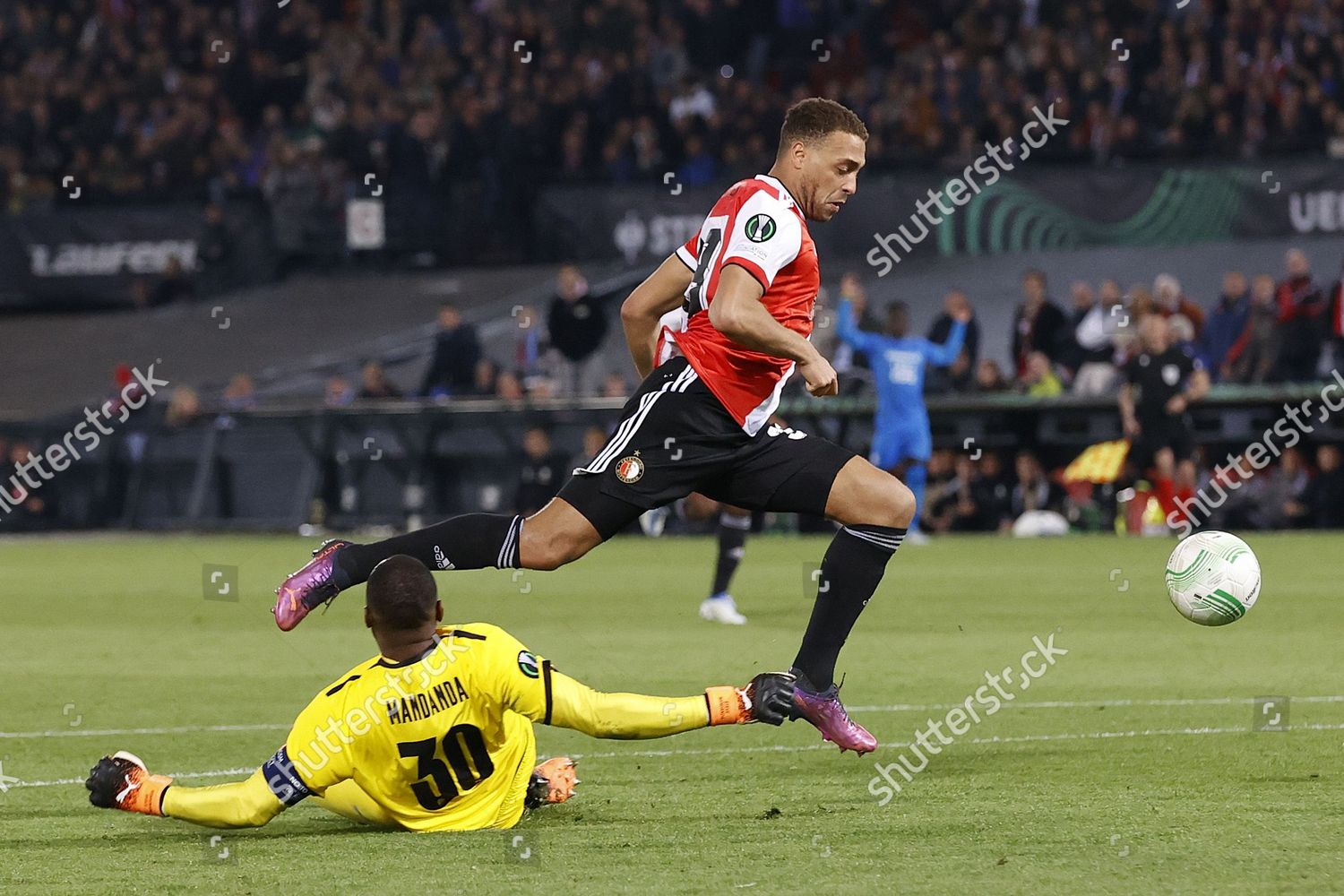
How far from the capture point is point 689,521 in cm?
2127

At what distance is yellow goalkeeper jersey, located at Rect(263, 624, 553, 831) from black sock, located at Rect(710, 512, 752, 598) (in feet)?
21.5

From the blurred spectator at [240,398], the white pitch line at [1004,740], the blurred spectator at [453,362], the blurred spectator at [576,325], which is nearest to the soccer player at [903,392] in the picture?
the blurred spectator at [576,325]

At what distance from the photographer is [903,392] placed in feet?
61.3

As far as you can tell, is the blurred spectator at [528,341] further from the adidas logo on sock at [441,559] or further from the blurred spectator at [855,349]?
the adidas logo on sock at [441,559]

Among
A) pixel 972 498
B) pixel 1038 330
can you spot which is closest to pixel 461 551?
pixel 972 498

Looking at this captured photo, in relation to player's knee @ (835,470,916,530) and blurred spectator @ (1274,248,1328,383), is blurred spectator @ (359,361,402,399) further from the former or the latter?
player's knee @ (835,470,916,530)

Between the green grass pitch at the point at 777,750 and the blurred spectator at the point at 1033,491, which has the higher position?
the green grass pitch at the point at 777,750

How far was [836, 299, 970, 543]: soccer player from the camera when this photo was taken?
18469 millimetres

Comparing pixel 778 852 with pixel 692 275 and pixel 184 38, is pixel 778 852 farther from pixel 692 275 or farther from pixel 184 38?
pixel 184 38

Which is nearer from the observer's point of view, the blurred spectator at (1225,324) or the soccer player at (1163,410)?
the soccer player at (1163,410)

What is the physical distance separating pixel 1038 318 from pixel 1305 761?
14.4m

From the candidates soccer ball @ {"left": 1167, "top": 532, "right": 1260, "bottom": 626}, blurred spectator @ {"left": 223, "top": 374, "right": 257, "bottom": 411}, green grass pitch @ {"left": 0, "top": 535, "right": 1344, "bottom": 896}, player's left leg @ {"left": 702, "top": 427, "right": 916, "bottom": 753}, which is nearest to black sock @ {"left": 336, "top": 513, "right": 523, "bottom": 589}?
player's left leg @ {"left": 702, "top": 427, "right": 916, "bottom": 753}

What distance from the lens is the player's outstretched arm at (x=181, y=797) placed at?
5598 millimetres

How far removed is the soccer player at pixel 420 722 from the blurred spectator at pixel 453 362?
16838 millimetres
